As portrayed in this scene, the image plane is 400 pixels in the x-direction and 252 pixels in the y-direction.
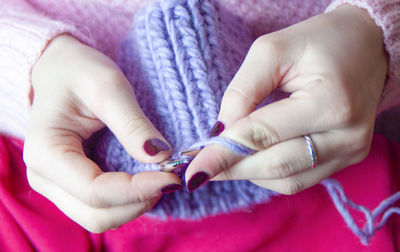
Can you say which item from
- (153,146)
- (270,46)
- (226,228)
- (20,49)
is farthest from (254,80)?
(20,49)

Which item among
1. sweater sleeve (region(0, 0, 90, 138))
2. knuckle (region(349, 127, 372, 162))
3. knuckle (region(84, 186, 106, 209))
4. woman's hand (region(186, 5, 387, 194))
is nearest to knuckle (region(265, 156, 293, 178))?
woman's hand (region(186, 5, 387, 194))

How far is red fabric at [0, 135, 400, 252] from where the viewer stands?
595mm

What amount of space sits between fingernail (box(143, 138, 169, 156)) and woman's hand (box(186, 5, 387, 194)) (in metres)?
0.05

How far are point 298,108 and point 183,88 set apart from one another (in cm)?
17

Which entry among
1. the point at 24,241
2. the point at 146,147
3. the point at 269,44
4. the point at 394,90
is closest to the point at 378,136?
the point at 394,90

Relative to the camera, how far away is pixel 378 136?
752 mm

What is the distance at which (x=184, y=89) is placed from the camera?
542mm

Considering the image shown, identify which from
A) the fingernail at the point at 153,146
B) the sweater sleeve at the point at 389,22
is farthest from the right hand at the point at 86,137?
the sweater sleeve at the point at 389,22

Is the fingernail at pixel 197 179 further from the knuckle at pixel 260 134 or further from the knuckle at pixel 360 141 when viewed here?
the knuckle at pixel 360 141

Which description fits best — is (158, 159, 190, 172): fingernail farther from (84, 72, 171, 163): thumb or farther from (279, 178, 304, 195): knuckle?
(279, 178, 304, 195): knuckle

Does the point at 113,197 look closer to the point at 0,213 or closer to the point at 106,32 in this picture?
the point at 0,213

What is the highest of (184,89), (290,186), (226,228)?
(184,89)

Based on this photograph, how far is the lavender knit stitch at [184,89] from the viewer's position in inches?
20.9

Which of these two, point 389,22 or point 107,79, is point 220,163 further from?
point 389,22
